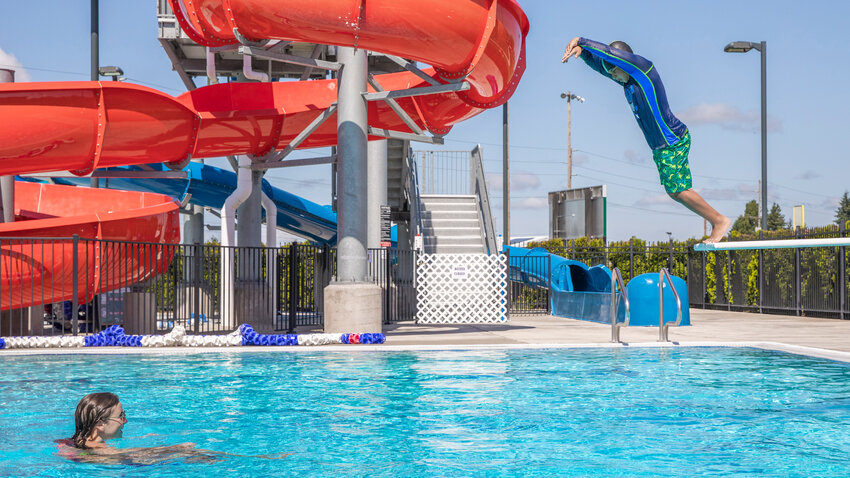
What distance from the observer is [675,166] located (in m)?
6.61

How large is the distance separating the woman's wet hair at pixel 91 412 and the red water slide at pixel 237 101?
765 centimetres

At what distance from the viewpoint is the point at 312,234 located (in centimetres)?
3766

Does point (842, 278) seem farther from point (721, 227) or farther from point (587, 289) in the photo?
point (721, 227)

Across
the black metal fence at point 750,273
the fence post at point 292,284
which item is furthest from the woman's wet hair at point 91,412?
the black metal fence at point 750,273

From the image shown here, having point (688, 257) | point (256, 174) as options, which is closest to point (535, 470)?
point (256, 174)

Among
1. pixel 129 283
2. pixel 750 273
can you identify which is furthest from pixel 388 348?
pixel 750 273

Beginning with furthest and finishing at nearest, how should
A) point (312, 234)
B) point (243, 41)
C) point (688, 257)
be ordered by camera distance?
point (312, 234)
point (688, 257)
point (243, 41)

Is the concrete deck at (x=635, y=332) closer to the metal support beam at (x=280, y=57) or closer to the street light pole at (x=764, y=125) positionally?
the street light pole at (x=764, y=125)

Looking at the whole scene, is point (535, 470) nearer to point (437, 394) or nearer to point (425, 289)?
point (437, 394)

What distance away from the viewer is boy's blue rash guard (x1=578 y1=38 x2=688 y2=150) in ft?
21.7

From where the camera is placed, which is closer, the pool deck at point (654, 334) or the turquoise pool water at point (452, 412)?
the turquoise pool water at point (452, 412)

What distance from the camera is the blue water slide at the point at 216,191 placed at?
28.9 meters

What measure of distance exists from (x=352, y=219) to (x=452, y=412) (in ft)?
25.0

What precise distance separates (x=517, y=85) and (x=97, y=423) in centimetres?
1167
